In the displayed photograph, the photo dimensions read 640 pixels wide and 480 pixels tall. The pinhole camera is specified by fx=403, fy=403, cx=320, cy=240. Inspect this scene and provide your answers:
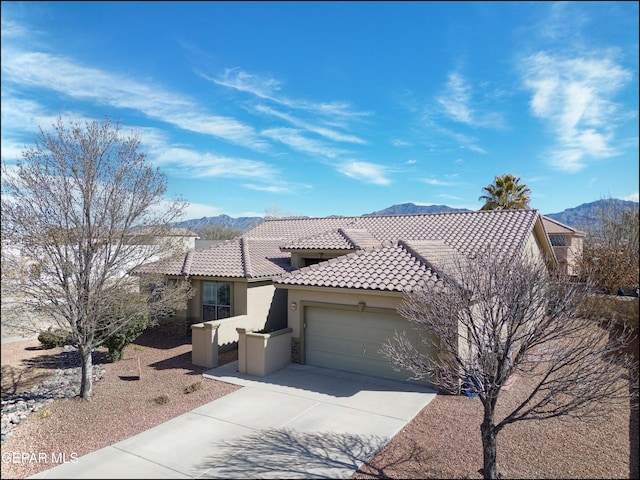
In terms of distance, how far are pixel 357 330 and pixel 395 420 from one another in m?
3.74

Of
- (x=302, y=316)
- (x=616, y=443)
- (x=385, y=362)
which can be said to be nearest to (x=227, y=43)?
(x=302, y=316)

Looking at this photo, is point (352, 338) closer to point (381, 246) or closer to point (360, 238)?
point (381, 246)

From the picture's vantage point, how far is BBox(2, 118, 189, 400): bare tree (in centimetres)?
953

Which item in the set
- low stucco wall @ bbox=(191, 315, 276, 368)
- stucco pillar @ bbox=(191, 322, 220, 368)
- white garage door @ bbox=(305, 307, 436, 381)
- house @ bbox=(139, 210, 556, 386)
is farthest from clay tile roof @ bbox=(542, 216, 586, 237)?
stucco pillar @ bbox=(191, 322, 220, 368)

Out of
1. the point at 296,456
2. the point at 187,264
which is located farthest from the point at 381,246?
the point at 296,456

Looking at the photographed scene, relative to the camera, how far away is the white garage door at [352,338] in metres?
12.0

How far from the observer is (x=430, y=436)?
833 cm

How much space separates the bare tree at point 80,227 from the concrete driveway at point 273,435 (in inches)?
150

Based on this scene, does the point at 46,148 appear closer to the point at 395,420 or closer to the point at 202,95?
the point at 202,95

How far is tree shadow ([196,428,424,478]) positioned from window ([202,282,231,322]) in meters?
9.32

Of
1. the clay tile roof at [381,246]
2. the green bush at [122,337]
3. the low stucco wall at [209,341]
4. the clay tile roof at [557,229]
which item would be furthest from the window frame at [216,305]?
the clay tile roof at [557,229]

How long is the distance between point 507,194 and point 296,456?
3039cm

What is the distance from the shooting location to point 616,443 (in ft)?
25.6

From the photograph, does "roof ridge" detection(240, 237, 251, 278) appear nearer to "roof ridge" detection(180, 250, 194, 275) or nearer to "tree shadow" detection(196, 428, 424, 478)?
"roof ridge" detection(180, 250, 194, 275)
